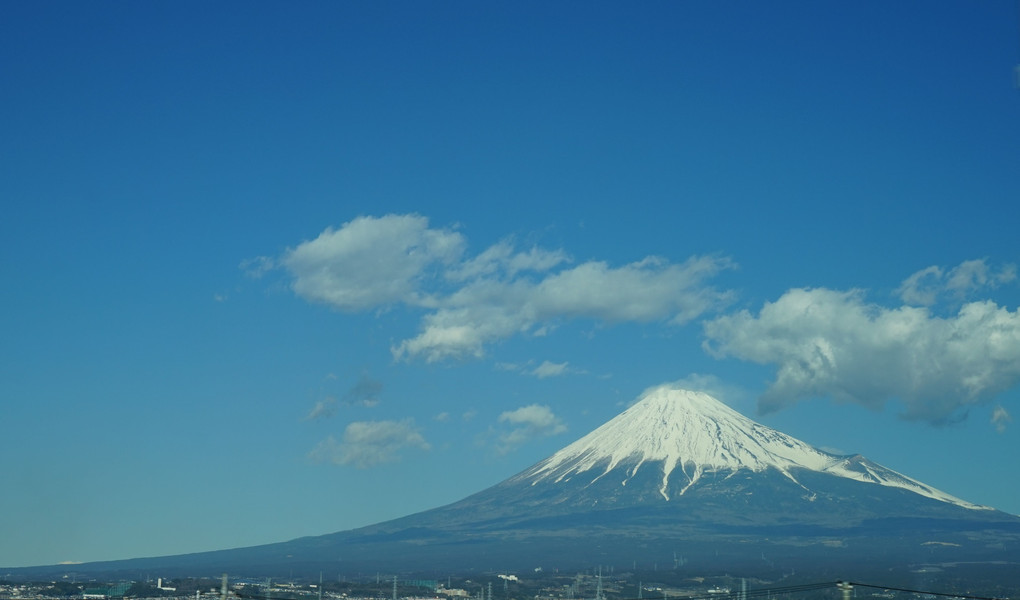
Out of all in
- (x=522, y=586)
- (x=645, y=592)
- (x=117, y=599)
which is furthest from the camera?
(x=522, y=586)

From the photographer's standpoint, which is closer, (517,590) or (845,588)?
(845,588)

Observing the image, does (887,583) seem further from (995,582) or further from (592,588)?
(592,588)

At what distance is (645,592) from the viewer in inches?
6713

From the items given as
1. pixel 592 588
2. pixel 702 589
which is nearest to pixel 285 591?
pixel 592 588

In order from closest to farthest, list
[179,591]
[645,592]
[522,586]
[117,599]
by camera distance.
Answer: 1. [117,599]
2. [179,591]
3. [645,592]
4. [522,586]

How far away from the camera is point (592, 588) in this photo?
17975cm

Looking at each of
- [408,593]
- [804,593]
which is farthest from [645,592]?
[408,593]

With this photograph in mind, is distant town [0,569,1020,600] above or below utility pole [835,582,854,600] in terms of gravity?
below

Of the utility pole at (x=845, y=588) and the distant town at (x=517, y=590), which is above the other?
the utility pole at (x=845, y=588)

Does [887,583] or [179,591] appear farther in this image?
[887,583]

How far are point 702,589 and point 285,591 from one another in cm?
5988

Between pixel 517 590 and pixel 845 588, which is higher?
pixel 845 588

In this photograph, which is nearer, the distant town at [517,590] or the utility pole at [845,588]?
the utility pole at [845,588]

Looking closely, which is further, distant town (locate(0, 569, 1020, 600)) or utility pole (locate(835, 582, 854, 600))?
distant town (locate(0, 569, 1020, 600))
